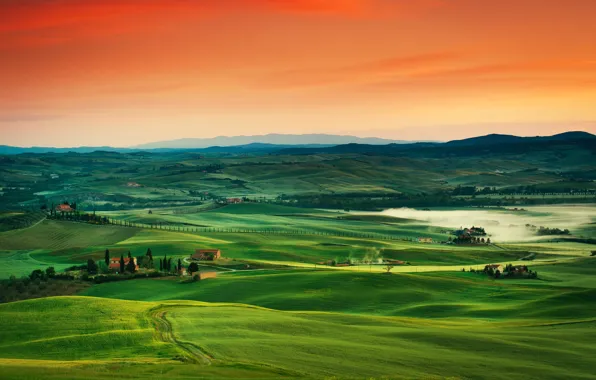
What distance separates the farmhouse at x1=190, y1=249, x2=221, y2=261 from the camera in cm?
14138

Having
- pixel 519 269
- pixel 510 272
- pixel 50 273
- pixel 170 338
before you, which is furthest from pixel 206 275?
pixel 170 338

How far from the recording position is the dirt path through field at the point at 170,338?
54500 millimetres

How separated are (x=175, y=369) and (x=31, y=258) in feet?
360

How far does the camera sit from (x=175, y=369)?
165 ft

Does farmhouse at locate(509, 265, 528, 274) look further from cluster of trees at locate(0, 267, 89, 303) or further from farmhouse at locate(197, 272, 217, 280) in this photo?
cluster of trees at locate(0, 267, 89, 303)

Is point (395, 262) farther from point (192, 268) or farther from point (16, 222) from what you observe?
point (16, 222)

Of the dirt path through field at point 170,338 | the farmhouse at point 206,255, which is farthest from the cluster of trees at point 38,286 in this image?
the dirt path through field at point 170,338

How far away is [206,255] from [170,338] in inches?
3149

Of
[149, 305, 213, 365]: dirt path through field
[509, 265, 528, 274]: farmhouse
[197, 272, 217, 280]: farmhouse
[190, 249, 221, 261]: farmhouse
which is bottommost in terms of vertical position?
[197, 272, 217, 280]: farmhouse

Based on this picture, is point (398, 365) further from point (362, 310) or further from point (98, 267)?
point (98, 267)

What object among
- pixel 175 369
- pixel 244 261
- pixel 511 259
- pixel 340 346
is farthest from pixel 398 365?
pixel 511 259

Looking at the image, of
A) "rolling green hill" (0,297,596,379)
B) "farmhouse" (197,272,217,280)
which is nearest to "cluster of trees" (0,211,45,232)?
"farmhouse" (197,272,217,280)

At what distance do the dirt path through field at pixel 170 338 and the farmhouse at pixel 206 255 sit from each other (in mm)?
59538

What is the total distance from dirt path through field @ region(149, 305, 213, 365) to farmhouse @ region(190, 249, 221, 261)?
59.5m
